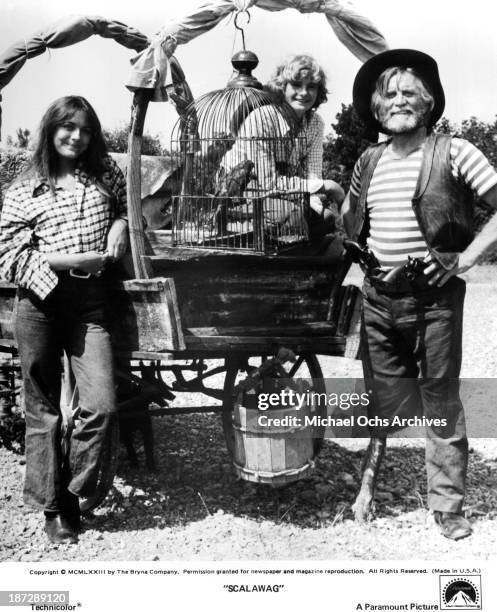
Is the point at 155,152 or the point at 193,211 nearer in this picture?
the point at 193,211

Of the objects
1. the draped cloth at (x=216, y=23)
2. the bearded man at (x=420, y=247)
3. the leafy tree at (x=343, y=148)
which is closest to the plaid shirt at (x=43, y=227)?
the draped cloth at (x=216, y=23)

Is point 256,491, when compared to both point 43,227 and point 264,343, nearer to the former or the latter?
point 264,343

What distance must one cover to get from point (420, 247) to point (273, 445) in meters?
1.24

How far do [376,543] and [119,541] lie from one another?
132 centimetres

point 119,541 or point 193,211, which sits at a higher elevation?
point 193,211

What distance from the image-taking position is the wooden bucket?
3.39 meters

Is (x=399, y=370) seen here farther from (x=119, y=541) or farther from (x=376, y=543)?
(x=119, y=541)

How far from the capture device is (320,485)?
406 centimetres

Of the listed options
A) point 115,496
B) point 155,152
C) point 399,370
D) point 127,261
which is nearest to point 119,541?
point 115,496

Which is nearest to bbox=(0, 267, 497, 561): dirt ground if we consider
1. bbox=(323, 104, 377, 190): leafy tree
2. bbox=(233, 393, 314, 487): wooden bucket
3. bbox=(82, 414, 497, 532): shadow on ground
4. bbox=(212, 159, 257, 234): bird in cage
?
bbox=(82, 414, 497, 532): shadow on ground

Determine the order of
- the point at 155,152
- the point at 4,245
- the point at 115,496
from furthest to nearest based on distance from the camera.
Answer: the point at 155,152 < the point at 115,496 < the point at 4,245

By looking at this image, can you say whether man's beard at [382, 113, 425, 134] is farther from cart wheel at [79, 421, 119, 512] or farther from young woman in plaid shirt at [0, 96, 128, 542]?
cart wheel at [79, 421, 119, 512]

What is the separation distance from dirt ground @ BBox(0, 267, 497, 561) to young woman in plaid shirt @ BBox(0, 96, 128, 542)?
32 cm

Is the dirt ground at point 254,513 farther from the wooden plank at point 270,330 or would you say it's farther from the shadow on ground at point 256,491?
the wooden plank at point 270,330
